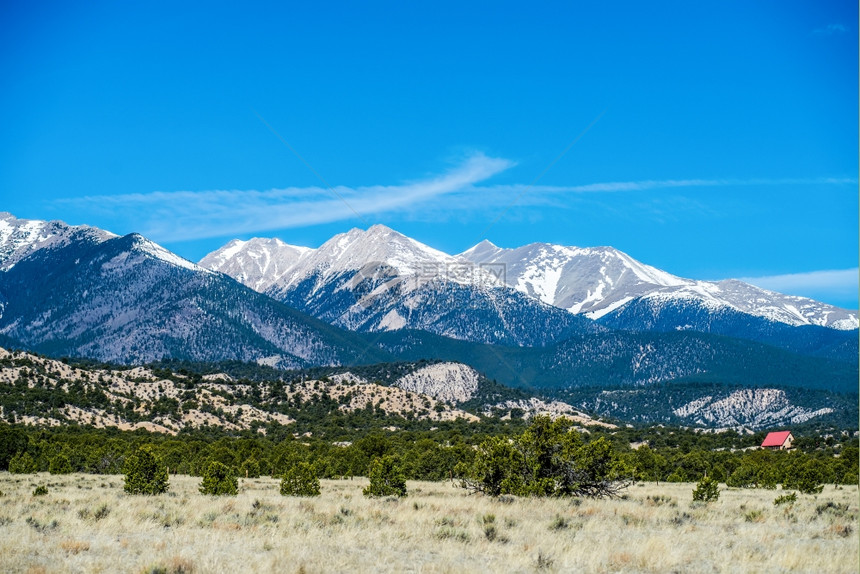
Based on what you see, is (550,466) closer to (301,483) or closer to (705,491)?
(705,491)

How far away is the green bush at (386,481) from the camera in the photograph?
37844 mm

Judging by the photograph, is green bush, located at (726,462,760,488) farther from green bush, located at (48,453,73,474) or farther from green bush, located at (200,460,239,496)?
green bush, located at (48,453,73,474)

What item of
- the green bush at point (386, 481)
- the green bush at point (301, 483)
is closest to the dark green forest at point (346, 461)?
the green bush at point (301, 483)

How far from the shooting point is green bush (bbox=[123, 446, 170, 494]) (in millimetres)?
37406

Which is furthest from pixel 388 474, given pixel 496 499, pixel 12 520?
pixel 12 520

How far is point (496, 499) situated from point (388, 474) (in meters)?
8.24

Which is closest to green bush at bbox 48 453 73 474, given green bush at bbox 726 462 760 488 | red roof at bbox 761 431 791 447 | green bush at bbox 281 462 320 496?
green bush at bbox 281 462 320 496

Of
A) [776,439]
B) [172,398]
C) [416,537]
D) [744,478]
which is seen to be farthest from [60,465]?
[776,439]

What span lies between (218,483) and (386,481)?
7939 millimetres

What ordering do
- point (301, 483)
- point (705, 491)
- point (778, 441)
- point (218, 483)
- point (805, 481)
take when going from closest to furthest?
point (218, 483), point (705, 491), point (301, 483), point (805, 481), point (778, 441)

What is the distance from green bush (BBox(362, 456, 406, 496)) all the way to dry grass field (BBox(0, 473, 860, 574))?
727 centimetres

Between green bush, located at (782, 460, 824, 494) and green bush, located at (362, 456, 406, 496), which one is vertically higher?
green bush, located at (362, 456, 406, 496)

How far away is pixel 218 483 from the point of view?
125 ft

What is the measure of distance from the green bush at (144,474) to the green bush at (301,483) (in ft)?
19.0
